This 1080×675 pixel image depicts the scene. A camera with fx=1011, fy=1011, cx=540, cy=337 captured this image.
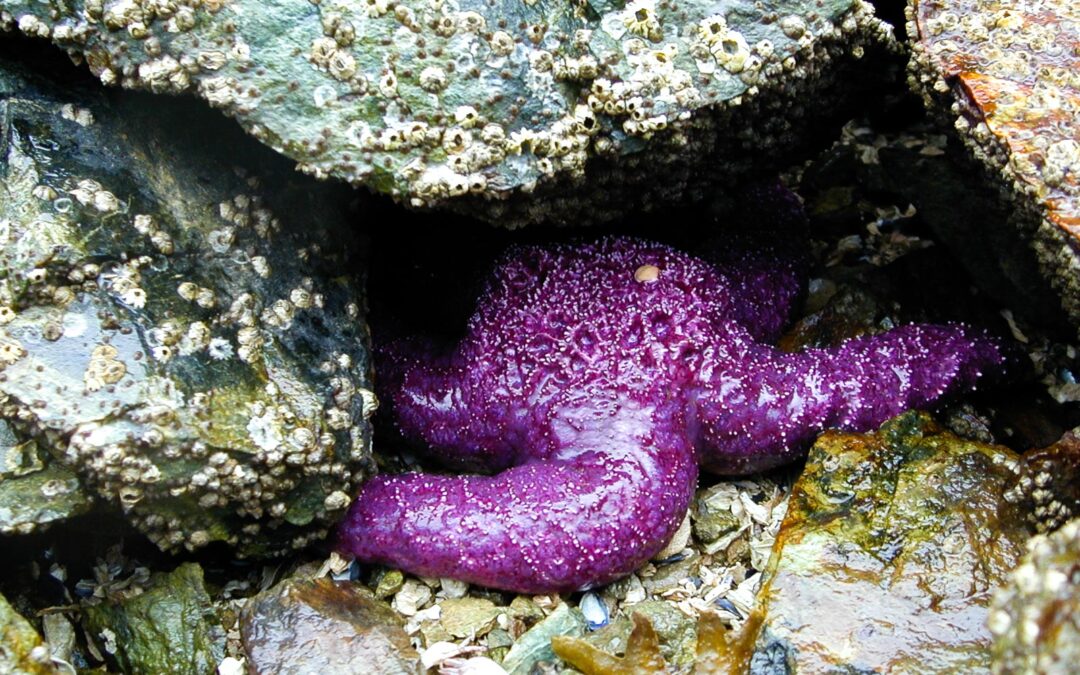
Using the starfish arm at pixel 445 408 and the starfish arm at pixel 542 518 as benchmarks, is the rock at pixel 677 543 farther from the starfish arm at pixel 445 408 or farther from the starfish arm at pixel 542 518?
the starfish arm at pixel 445 408

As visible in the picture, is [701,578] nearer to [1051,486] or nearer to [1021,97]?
[1051,486]

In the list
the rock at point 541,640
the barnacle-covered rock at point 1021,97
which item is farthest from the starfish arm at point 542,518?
the barnacle-covered rock at point 1021,97

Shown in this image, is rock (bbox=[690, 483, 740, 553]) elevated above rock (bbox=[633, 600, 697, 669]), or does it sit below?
below

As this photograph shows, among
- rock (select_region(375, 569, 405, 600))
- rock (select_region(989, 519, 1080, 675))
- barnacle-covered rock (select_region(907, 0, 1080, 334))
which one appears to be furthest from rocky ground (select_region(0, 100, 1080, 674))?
rock (select_region(989, 519, 1080, 675))

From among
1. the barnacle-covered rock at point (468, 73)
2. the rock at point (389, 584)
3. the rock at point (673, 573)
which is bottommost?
the rock at point (673, 573)

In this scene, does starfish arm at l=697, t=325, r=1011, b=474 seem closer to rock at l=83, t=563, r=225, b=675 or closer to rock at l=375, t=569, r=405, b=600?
rock at l=375, t=569, r=405, b=600

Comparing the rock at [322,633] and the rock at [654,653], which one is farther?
the rock at [322,633]
